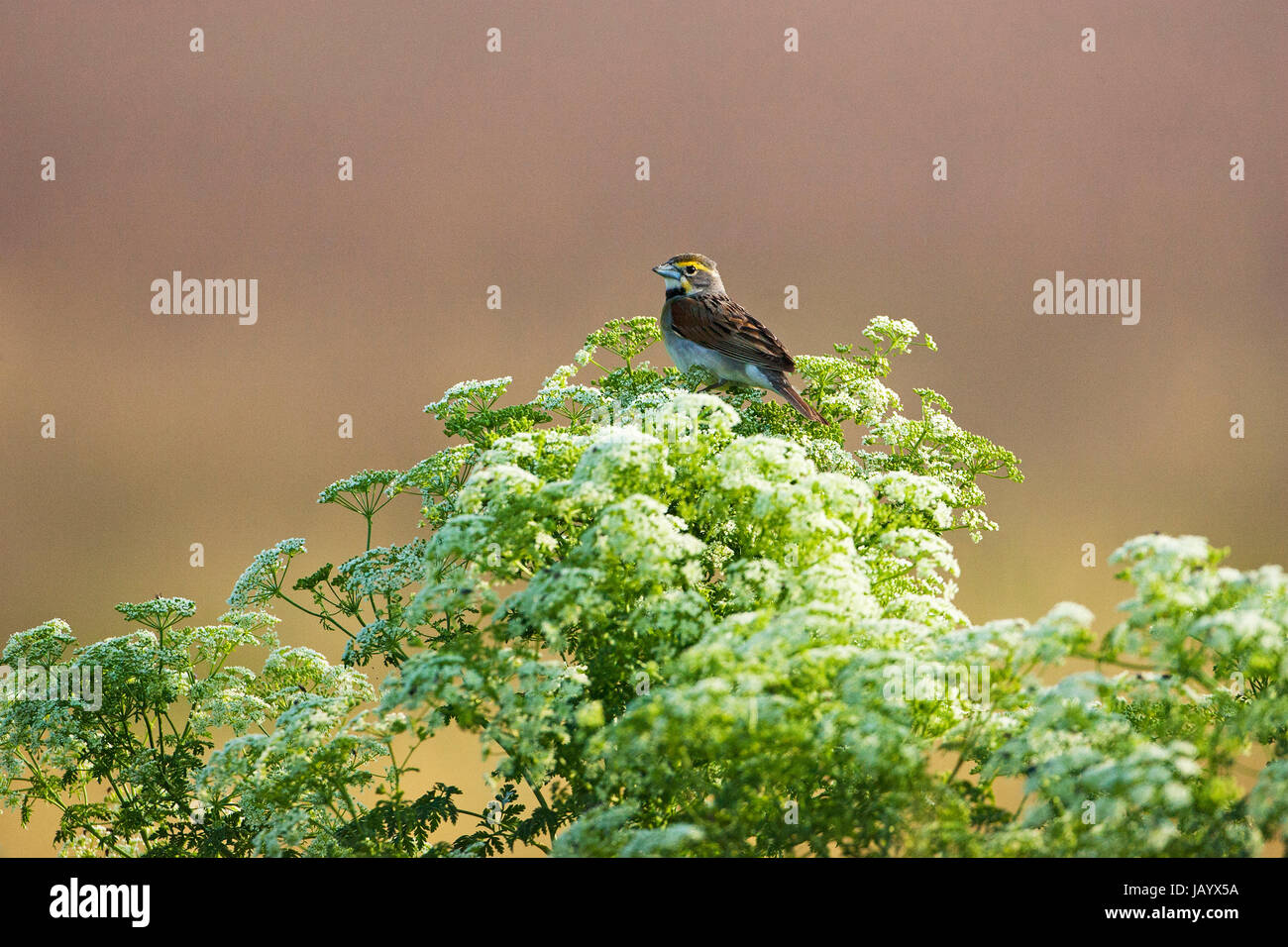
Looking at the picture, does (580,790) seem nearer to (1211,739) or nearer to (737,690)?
(737,690)

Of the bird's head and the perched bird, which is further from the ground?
the bird's head

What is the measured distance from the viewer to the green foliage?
4.50m

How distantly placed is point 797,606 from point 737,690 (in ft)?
3.44

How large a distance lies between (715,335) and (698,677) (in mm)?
4595

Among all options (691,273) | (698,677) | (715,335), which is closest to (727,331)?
(715,335)

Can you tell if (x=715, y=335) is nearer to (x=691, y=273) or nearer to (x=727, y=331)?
(x=727, y=331)

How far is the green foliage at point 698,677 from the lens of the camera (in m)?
4.50

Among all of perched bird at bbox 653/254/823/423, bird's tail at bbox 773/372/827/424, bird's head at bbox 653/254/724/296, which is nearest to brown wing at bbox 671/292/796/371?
perched bird at bbox 653/254/823/423

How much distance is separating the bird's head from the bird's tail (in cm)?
180

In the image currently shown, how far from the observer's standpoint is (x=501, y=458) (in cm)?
638

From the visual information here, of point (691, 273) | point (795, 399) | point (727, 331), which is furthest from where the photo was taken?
point (691, 273)

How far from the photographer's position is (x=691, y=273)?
10086mm

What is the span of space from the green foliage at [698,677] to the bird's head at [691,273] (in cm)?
188

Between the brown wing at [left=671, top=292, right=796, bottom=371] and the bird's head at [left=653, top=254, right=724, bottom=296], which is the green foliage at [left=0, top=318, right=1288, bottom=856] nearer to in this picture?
the brown wing at [left=671, top=292, right=796, bottom=371]
